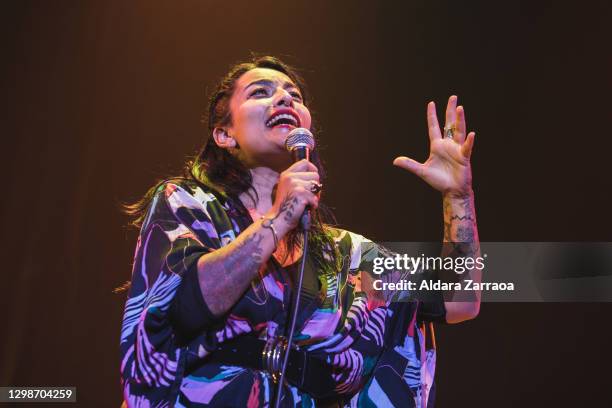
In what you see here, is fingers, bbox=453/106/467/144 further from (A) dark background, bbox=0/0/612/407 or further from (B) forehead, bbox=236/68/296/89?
(A) dark background, bbox=0/0/612/407

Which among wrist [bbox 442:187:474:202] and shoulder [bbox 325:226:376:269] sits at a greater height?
wrist [bbox 442:187:474:202]

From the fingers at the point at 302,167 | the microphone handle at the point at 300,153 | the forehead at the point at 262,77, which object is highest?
the forehead at the point at 262,77

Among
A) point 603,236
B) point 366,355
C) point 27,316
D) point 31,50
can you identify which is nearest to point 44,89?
point 31,50

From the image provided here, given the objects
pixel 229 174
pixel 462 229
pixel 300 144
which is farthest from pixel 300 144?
pixel 462 229

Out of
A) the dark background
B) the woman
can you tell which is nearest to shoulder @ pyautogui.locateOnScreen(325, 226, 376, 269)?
the woman

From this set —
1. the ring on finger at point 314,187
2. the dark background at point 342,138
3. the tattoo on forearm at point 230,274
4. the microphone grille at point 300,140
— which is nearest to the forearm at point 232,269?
the tattoo on forearm at point 230,274

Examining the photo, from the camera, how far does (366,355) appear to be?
1.50 meters

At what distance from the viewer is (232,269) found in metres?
1.20

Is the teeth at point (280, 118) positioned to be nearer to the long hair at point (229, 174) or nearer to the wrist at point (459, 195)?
the long hair at point (229, 174)

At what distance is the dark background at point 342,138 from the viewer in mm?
2357

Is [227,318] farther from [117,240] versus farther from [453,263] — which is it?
[117,240]

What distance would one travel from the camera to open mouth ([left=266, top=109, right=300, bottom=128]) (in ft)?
5.25

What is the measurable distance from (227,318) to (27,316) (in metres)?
1.33

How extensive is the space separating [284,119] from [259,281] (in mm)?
417
